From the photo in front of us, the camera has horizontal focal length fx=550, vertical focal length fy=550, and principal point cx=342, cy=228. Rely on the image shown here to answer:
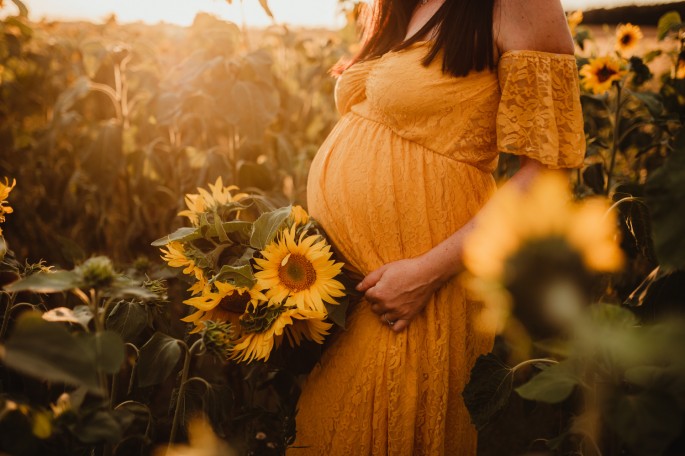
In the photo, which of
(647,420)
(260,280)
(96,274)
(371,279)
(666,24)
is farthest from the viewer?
(666,24)

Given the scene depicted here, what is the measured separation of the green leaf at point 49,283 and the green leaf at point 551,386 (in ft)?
1.70

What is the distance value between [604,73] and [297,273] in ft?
4.17

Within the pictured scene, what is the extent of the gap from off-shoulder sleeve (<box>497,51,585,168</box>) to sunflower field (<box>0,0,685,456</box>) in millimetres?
Answer: 66

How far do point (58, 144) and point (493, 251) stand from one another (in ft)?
9.20

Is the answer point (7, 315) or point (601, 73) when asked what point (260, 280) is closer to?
point (7, 315)

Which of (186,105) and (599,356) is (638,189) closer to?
(599,356)

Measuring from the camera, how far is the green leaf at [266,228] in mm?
898

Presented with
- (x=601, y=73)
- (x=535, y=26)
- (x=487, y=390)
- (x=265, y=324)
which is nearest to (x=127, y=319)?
(x=265, y=324)

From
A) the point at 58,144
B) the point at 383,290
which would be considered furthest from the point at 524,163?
the point at 58,144

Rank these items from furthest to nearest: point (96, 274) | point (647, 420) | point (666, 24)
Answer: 1. point (666, 24)
2. point (96, 274)
3. point (647, 420)

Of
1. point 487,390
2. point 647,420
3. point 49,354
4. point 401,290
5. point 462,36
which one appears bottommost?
point 487,390

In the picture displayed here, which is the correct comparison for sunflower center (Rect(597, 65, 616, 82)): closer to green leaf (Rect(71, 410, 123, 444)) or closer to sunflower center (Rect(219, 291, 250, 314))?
sunflower center (Rect(219, 291, 250, 314))

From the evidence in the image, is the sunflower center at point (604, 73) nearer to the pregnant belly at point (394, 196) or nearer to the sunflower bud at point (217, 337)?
the pregnant belly at point (394, 196)

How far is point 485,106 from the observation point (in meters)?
0.98
